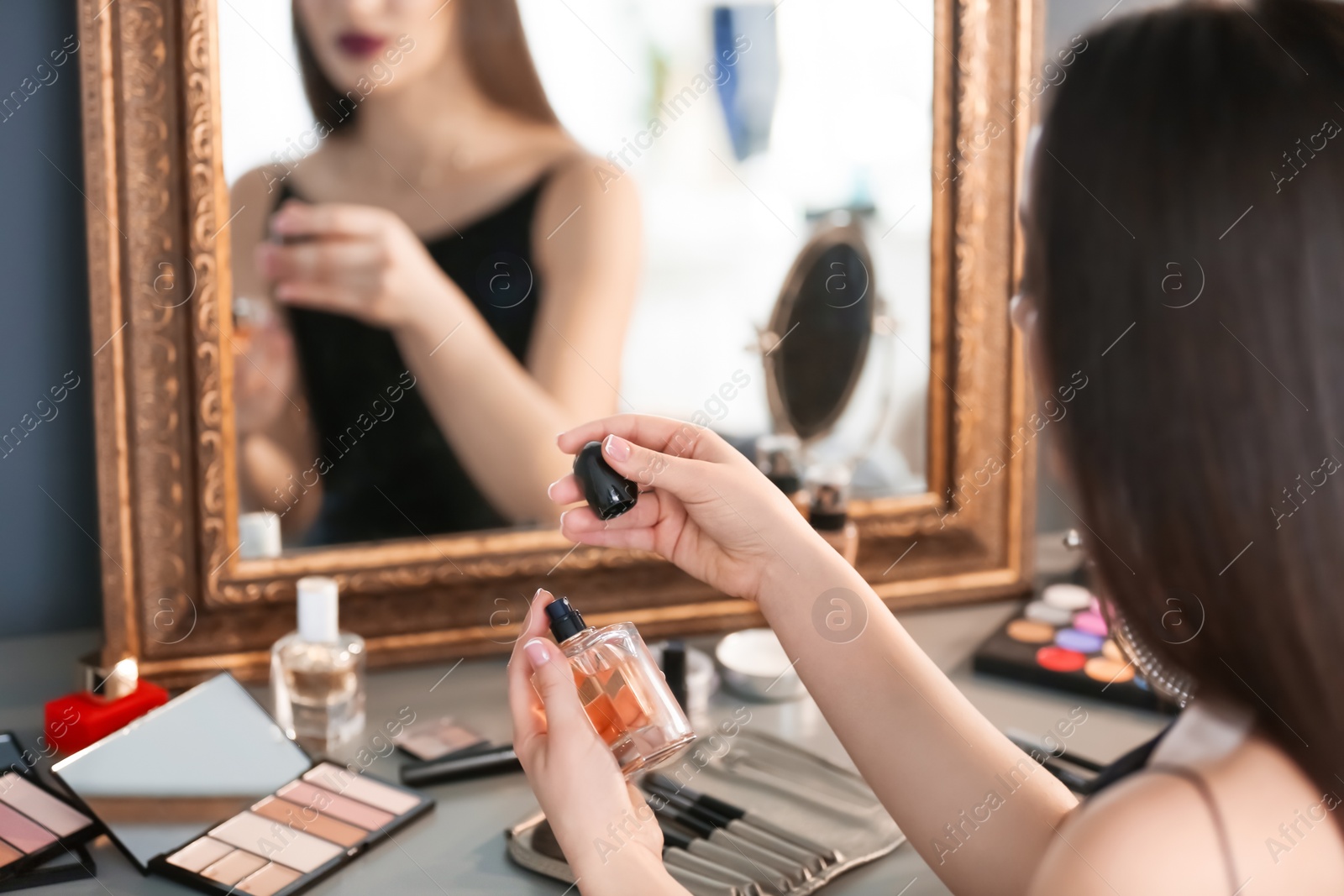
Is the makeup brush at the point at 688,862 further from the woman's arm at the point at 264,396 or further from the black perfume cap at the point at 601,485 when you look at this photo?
the woman's arm at the point at 264,396

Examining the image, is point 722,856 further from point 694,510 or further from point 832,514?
point 832,514

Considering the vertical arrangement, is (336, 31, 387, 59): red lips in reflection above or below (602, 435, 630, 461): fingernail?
above

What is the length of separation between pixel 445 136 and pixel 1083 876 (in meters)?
0.74

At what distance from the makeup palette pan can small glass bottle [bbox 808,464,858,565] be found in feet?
1.40

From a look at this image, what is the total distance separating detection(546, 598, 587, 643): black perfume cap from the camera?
0.64 metres

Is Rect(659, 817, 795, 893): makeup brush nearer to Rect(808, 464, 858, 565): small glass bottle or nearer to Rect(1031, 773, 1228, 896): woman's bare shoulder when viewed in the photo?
Rect(1031, 773, 1228, 896): woman's bare shoulder

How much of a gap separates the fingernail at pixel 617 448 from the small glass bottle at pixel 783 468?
35 cm

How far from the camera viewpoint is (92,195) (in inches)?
33.5

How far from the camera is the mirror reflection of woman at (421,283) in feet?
2.98

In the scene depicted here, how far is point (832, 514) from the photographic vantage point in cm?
101

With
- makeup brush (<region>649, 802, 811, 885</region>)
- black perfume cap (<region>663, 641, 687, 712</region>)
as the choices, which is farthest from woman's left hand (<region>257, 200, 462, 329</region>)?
makeup brush (<region>649, 802, 811, 885</region>)

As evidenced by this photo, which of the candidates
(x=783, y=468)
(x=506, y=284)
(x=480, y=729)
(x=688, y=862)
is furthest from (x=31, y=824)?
(x=783, y=468)

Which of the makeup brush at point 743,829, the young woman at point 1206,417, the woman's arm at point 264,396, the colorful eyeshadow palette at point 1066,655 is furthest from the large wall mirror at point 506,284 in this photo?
the young woman at point 1206,417

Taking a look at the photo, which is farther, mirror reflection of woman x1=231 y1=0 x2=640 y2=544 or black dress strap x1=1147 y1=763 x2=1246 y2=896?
mirror reflection of woman x1=231 y1=0 x2=640 y2=544
